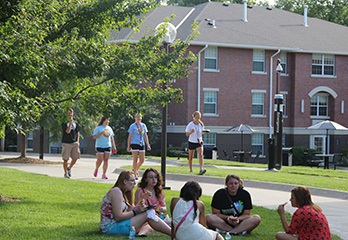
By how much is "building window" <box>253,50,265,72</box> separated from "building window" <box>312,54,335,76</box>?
435 centimetres

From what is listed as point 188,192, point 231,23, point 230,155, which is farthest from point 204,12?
point 188,192

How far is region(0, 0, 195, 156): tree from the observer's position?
9.42 m

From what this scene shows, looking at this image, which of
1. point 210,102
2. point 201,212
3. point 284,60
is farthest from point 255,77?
point 201,212

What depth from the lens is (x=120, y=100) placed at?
1263 centimetres

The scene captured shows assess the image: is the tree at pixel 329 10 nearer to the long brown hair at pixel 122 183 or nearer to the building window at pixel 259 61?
the building window at pixel 259 61

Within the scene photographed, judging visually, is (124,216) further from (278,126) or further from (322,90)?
(322,90)

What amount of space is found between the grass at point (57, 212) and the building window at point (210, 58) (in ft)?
86.5

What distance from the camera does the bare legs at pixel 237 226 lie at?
892cm

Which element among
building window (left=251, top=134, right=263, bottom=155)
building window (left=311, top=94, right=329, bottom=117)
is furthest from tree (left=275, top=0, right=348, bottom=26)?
building window (left=251, top=134, right=263, bottom=155)

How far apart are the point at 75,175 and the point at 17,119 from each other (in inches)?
400

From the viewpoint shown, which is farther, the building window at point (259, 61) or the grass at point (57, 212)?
the building window at point (259, 61)

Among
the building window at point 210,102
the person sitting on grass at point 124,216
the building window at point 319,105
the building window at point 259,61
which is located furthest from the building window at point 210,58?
the person sitting on grass at point 124,216

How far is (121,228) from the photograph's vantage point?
8.36m

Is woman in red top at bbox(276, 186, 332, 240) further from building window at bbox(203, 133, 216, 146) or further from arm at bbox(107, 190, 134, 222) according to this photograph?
building window at bbox(203, 133, 216, 146)
